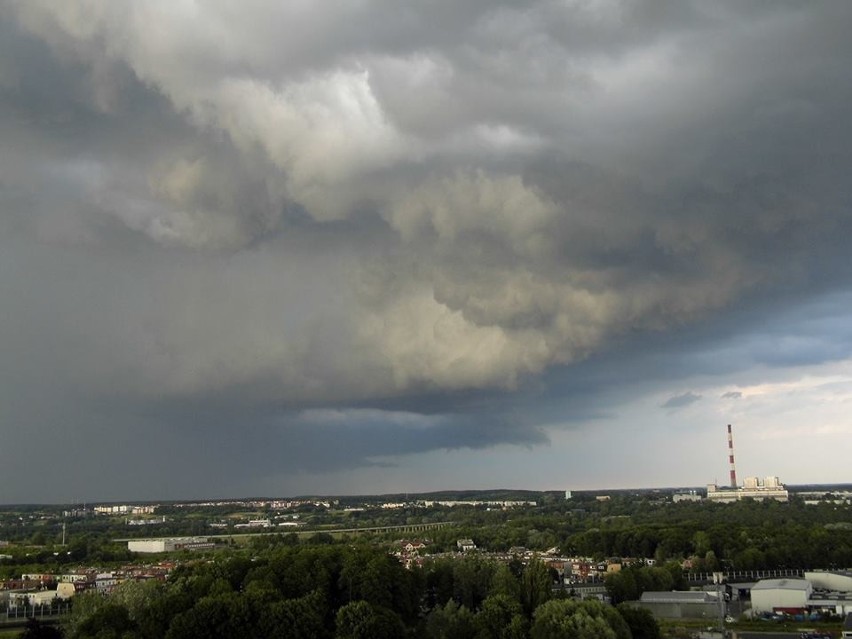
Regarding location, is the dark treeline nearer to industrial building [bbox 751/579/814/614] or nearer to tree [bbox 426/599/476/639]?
tree [bbox 426/599/476/639]

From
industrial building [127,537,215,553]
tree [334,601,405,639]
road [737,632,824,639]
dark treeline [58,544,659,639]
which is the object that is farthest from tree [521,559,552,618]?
industrial building [127,537,215,553]

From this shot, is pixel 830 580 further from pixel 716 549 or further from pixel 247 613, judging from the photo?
pixel 247 613

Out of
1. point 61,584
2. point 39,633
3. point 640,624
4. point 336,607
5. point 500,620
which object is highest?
point 500,620

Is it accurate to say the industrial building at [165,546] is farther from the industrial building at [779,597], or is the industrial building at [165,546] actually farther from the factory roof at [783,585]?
the industrial building at [779,597]

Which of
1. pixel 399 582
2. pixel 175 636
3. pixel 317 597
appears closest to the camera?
pixel 175 636

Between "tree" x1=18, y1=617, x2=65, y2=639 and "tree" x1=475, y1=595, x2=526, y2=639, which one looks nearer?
"tree" x1=475, y1=595, x2=526, y2=639

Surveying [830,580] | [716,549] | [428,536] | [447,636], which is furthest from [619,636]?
[428,536]

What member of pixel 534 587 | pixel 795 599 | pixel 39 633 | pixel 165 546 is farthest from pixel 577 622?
pixel 165 546

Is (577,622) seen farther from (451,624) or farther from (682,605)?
(682,605)
